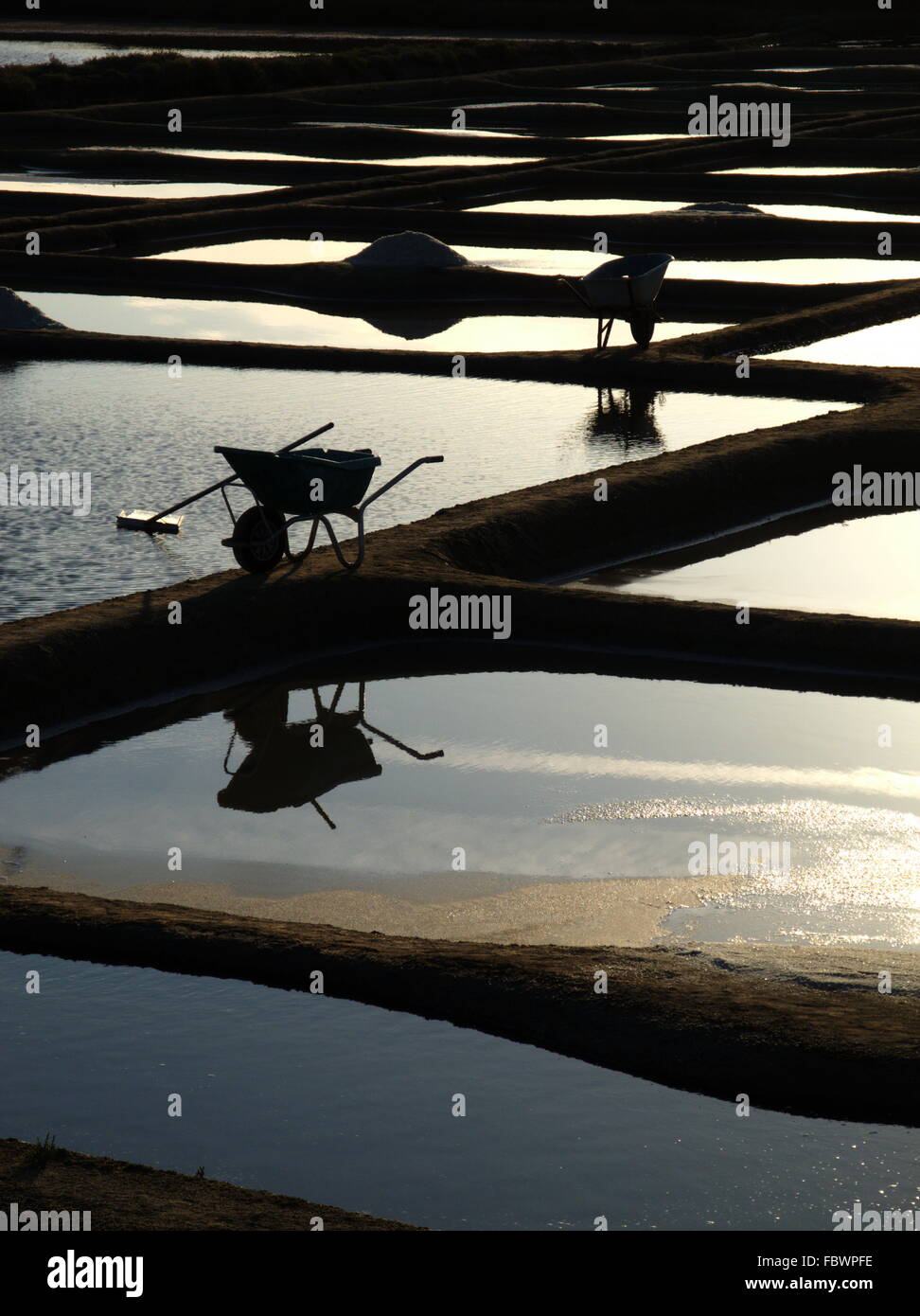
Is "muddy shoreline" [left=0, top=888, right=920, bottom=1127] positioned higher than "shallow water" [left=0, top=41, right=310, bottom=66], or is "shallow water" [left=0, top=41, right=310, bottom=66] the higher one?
"shallow water" [left=0, top=41, right=310, bottom=66]

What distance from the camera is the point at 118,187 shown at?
2955 centimetres

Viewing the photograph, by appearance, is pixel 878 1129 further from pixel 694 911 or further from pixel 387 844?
pixel 387 844

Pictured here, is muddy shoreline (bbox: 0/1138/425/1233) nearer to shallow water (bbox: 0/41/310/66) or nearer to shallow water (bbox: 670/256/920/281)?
shallow water (bbox: 670/256/920/281)

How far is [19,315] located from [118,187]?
12960 mm

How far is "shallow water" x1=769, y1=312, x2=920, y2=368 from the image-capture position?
641 inches

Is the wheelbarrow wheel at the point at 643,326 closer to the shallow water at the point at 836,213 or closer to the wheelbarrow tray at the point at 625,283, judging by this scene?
the wheelbarrow tray at the point at 625,283

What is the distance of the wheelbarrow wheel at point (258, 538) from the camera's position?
8992 mm

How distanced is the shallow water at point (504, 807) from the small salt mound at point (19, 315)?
9.98 m

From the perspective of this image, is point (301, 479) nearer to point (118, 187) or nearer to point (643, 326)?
point (643, 326)

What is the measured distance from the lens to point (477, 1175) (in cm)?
414

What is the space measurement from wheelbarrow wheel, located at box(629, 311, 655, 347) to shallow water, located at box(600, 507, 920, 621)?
548 centimetres

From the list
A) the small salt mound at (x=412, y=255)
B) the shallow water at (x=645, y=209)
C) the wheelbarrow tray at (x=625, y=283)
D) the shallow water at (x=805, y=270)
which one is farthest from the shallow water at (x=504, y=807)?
the shallow water at (x=645, y=209)

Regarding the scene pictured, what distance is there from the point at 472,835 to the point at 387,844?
30cm

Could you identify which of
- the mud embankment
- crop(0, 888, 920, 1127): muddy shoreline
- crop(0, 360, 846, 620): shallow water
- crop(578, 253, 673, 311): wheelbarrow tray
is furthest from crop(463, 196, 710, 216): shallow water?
the mud embankment
